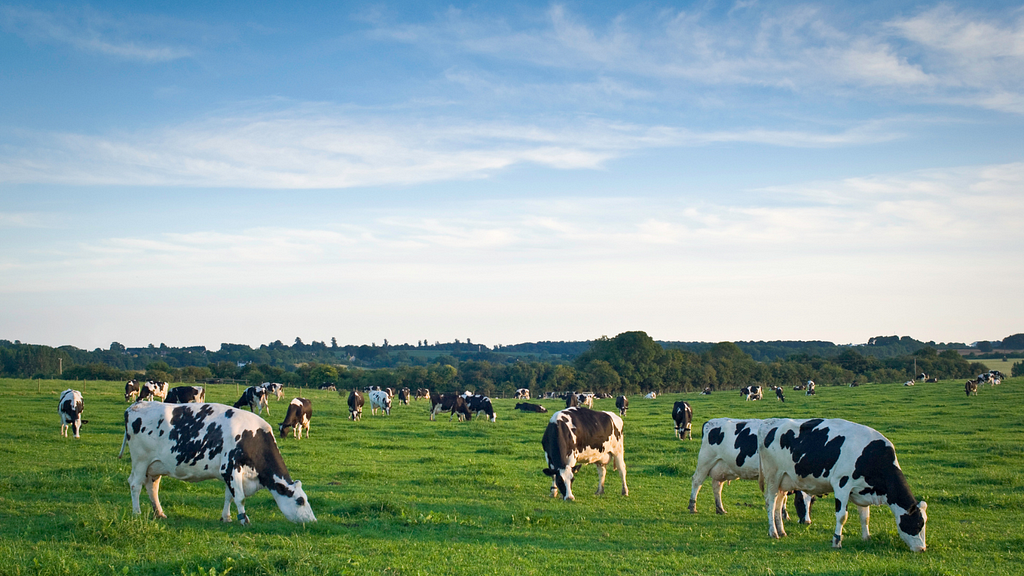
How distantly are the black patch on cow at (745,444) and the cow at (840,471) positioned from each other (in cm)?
77

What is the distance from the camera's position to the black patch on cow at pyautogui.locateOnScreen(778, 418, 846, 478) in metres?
12.3

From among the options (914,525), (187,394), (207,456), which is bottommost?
(914,525)

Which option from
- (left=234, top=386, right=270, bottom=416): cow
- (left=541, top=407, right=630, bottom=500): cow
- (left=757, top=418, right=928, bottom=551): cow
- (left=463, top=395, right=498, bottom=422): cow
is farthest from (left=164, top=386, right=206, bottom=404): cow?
(left=757, top=418, right=928, bottom=551): cow

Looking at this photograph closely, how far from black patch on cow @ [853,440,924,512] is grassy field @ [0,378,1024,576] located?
0.87m

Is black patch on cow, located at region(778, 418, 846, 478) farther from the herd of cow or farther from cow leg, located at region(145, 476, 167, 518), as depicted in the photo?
cow leg, located at region(145, 476, 167, 518)

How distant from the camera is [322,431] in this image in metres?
31.1

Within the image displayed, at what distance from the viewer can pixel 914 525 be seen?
36.6 ft

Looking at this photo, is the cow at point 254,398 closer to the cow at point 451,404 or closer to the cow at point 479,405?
the cow at point 451,404

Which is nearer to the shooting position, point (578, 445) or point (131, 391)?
point (578, 445)

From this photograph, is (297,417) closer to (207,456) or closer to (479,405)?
(207,456)

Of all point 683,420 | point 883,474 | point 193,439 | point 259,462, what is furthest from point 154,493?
point 683,420

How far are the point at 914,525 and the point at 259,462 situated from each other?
38.0 feet

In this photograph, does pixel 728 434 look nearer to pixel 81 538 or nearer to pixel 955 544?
pixel 955 544

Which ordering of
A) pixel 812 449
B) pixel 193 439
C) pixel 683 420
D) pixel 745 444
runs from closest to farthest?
pixel 812 449
pixel 193 439
pixel 745 444
pixel 683 420
